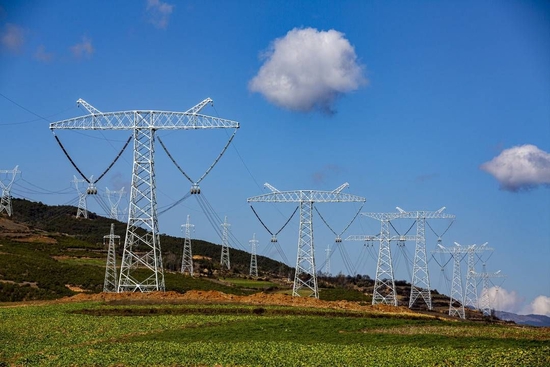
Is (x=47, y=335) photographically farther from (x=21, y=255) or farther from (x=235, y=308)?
(x=21, y=255)

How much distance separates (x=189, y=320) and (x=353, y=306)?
83.5 ft

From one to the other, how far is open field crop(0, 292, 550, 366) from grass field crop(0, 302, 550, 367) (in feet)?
0.18

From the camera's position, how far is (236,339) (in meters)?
44.4

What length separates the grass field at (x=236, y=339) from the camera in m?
35.7

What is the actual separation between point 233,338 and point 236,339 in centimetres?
70

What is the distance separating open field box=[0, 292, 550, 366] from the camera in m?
35.8

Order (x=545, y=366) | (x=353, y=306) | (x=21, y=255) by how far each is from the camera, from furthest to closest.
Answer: (x=21, y=255) → (x=353, y=306) → (x=545, y=366)

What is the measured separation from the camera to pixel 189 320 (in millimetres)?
55031

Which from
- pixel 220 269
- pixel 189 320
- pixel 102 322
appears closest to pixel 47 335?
pixel 102 322

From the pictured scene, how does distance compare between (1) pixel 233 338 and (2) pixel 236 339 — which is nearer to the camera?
(2) pixel 236 339

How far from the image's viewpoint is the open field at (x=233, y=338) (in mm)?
35750

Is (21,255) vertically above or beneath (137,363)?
above

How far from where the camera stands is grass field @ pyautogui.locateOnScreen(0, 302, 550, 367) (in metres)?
35.7

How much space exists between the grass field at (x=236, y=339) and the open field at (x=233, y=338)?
55 millimetres
